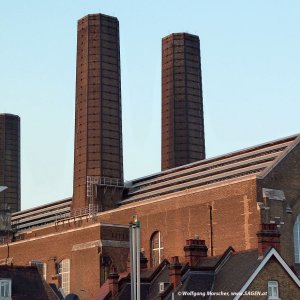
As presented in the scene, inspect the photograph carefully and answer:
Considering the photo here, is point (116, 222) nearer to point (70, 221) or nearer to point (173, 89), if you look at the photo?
point (70, 221)

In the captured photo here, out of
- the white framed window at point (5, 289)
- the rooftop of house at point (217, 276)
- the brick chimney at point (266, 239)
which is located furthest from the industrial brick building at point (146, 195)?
the white framed window at point (5, 289)

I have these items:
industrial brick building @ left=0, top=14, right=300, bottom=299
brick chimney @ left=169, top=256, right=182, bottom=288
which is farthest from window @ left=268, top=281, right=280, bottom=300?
industrial brick building @ left=0, top=14, right=300, bottom=299

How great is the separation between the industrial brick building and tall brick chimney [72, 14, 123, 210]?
116 mm

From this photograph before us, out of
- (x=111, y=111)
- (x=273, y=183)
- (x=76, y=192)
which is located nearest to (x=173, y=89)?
(x=111, y=111)

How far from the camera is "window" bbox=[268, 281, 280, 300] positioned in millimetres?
48938

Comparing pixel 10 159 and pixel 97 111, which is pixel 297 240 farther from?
pixel 10 159

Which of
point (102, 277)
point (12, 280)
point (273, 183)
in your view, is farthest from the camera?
point (102, 277)

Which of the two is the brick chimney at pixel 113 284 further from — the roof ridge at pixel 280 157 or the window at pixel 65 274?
the window at pixel 65 274

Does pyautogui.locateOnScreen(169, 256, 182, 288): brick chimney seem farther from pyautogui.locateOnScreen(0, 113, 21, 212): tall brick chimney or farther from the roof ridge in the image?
pyautogui.locateOnScreen(0, 113, 21, 212): tall brick chimney

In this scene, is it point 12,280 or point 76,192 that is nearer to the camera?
point 12,280

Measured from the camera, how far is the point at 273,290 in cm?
4912

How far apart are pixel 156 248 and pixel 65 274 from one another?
11.0 metres

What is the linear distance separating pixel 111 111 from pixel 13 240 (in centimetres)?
2210

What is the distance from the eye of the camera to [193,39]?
113 m
